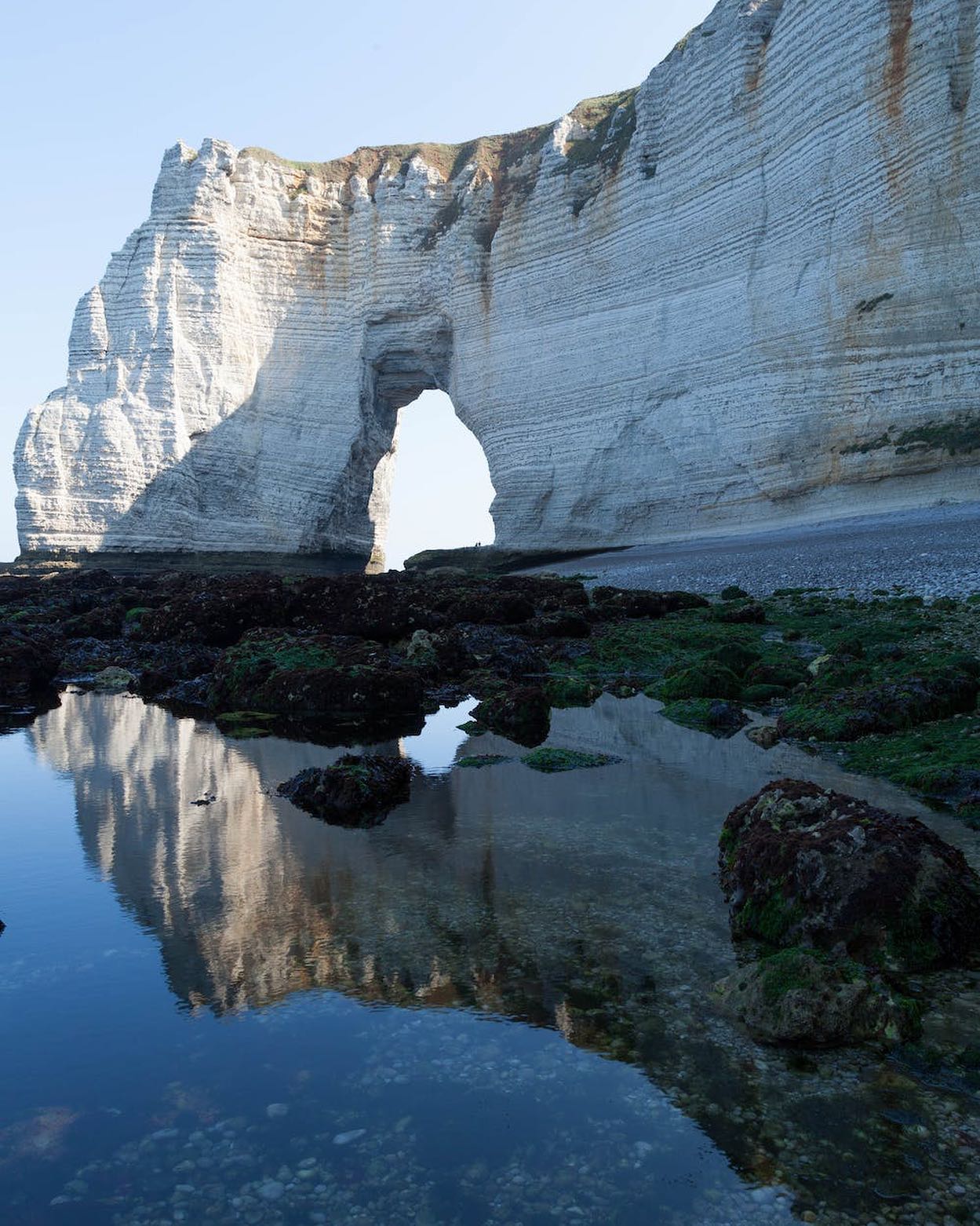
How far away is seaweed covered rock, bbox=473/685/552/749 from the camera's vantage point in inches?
352

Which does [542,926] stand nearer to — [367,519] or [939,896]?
[939,896]

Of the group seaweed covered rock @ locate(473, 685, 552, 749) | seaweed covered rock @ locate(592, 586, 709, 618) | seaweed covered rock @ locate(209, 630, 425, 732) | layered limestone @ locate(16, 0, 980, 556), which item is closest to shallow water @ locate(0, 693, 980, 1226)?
seaweed covered rock @ locate(473, 685, 552, 749)

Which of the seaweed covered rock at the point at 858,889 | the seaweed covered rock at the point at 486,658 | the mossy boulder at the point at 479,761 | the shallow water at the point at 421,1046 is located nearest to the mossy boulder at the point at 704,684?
the seaweed covered rock at the point at 486,658

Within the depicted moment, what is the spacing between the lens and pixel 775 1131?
2.74m

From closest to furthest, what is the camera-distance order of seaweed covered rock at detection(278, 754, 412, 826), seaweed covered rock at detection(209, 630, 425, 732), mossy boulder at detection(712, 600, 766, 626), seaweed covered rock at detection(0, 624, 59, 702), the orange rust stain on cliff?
1. seaweed covered rock at detection(278, 754, 412, 826)
2. seaweed covered rock at detection(209, 630, 425, 732)
3. seaweed covered rock at detection(0, 624, 59, 702)
4. mossy boulder at detection(712, 600, 766, 626)
5. the orange rust stain on cliff

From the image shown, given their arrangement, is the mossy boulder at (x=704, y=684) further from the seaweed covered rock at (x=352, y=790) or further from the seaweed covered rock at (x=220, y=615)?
the seaweed covered rock at (x=220, y=615)

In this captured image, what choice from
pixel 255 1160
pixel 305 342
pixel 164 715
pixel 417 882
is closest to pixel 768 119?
pixel 305 342

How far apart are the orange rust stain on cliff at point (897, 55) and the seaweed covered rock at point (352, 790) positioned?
2697cm

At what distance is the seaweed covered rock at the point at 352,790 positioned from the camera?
621 centimetres

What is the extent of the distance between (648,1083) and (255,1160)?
4.05 ft

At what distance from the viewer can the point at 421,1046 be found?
10.7 ft

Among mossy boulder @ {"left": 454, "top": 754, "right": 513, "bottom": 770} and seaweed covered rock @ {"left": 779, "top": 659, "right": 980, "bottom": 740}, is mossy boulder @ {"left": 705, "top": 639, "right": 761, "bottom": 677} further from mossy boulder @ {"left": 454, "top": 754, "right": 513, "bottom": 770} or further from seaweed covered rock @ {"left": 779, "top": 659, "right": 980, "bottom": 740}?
mossy boulder @ {"left": 454, "top": 754, "right": 513, "bottom": 770}

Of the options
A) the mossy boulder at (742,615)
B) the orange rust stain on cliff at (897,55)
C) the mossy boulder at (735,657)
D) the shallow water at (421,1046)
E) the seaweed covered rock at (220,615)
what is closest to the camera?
the shallow water at (421,1046)

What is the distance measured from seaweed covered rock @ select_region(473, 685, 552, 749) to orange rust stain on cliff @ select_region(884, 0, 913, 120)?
2444 centimetres
